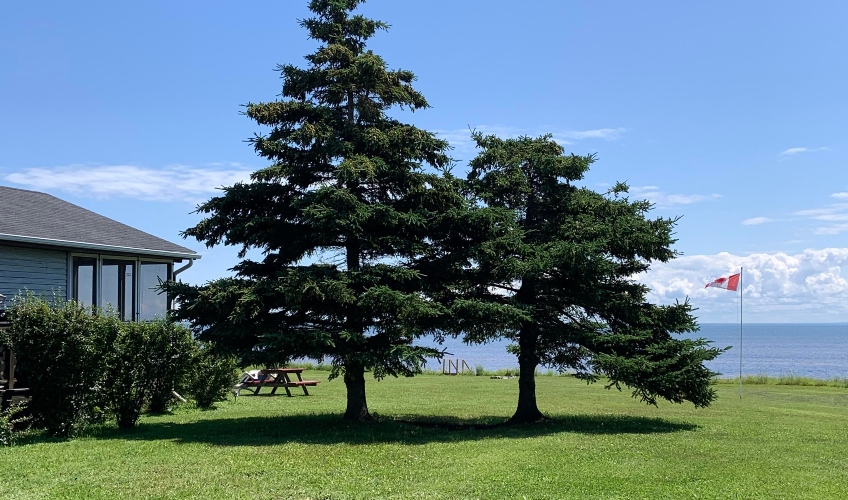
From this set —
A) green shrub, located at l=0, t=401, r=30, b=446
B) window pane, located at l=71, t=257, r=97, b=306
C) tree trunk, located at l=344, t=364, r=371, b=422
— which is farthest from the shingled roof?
tree trunk, located at l=344, t=364, r=371, b=422

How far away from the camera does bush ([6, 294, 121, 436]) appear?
12.9 metres

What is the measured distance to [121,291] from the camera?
19.2 meters

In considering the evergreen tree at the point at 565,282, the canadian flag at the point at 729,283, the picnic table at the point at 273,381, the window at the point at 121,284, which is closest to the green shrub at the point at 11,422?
the window at the point at 121,284

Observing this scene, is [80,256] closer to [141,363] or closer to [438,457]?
[141,363]

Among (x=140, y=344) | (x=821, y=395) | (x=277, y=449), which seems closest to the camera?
(x=277, y=449)

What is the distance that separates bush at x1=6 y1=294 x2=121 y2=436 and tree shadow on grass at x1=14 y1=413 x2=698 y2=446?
554 millimetres

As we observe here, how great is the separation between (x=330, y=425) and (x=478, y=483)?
21.6ft

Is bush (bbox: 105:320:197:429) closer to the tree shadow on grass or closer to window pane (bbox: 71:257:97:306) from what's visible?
the tree shadow on grass

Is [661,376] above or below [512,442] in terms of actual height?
above

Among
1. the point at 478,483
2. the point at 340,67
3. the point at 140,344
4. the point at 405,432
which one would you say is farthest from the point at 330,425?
the point at 340,67

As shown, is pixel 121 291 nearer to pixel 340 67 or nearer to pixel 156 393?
pixel 156 393

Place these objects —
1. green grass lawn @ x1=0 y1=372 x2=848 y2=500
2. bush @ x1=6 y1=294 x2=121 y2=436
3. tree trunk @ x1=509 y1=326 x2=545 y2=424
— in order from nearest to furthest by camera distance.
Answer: green grass lawn @ x1=0 y1=372 x2=848 y2=500 → bush @ x1=6 y1=294 x2=121 y2=436 → tree trunk @ x1=509 y1=326 x2=545 y2=424

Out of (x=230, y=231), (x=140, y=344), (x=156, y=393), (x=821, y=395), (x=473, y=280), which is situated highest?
(x=230, y=231)

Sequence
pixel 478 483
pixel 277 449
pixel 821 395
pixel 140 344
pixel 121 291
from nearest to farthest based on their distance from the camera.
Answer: pixel 478 483
pixel 277 449
pixel 140 344
pixel 121 291
pixel 821 395
